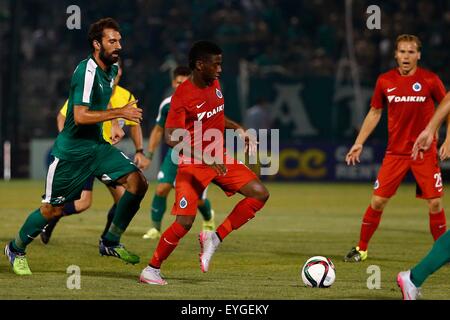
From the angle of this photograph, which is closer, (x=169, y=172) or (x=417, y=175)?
(x=417, y=175)

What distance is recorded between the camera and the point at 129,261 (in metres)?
10.6

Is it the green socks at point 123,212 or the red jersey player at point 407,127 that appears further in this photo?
the red jersey player at point 407,127

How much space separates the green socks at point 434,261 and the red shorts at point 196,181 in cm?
231

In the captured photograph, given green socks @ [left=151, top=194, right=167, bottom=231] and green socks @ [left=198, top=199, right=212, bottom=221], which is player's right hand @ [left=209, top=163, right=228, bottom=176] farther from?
green socks @ [left=198, top=199, right=212, bottom=221]

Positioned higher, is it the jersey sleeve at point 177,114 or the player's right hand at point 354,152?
the jersey sleeve at point 177,114

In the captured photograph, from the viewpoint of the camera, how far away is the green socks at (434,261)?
8.02 meters

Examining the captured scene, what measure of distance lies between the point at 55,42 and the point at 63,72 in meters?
1.36

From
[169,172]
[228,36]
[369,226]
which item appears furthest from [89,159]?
[228,36]

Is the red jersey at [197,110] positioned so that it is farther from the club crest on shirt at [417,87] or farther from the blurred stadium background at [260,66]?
the blurred stadium background at [260,66]

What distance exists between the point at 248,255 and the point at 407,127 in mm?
2243

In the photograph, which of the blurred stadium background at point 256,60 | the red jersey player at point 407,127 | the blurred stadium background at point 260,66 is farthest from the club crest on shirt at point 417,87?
the blurred stadium background at point 256,60

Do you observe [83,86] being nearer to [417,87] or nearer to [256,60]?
[417,87]

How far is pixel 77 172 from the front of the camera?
33.4 ft
